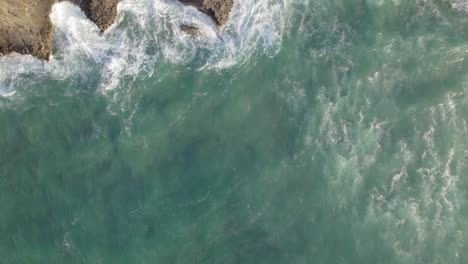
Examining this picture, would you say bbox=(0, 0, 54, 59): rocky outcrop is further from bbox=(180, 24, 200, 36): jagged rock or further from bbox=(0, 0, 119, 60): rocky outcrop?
bbox=(180, 24, 200, 36): jagged rock

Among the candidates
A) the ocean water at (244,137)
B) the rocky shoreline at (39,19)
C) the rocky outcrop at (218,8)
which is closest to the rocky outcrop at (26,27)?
the rocky shoreline at (39,19)

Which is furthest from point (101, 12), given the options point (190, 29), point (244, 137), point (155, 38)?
point (244, 137)

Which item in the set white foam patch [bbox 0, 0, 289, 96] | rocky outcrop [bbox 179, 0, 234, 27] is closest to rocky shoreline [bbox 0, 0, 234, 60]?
rocky outcrop [bbox 179, 0, 234, 27]

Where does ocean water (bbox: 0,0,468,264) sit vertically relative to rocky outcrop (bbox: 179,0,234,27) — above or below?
below

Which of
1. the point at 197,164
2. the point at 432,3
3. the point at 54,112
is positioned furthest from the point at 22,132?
the point at 432,3

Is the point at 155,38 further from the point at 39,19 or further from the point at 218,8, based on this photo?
the point at 39,19

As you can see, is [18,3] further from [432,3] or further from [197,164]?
[432,3]

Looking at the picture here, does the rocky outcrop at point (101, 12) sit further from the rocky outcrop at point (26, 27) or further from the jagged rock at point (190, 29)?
the jagged rock at point (190, 29)
